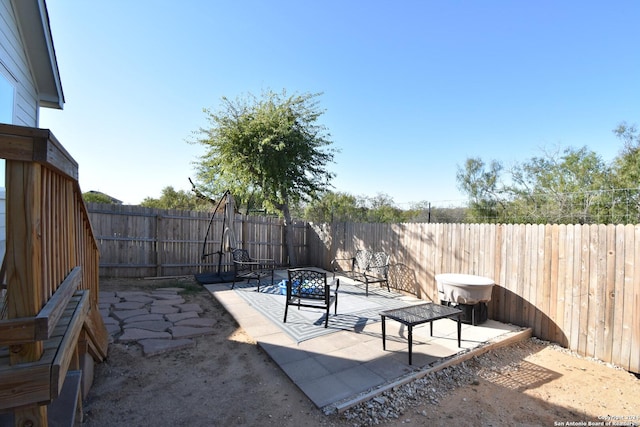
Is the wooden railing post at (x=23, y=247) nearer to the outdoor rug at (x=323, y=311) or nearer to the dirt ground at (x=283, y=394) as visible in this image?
the dirt ground at (x=283, y=394)

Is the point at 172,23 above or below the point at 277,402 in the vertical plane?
above

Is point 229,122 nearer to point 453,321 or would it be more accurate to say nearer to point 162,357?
point 162,357

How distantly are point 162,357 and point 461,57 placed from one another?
886cm

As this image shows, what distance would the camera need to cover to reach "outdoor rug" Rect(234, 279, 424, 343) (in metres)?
4.16

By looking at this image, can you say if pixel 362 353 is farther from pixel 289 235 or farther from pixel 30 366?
pixel 289 235

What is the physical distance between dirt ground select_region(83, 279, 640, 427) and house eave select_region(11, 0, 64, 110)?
411cm

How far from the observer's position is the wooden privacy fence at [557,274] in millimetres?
3434

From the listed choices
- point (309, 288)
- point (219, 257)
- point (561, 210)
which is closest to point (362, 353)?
point (309, 288)

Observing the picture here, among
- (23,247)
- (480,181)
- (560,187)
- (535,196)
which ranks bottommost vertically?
(23,247)

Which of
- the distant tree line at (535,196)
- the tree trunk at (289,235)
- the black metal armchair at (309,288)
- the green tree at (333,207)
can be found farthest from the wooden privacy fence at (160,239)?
the green tree at (333,207)

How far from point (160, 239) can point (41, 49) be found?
462 cm

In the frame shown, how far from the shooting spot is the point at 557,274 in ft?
13.3

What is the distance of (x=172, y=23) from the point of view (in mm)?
6102

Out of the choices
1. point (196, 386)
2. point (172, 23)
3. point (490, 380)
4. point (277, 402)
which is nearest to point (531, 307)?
point (490, 380)
